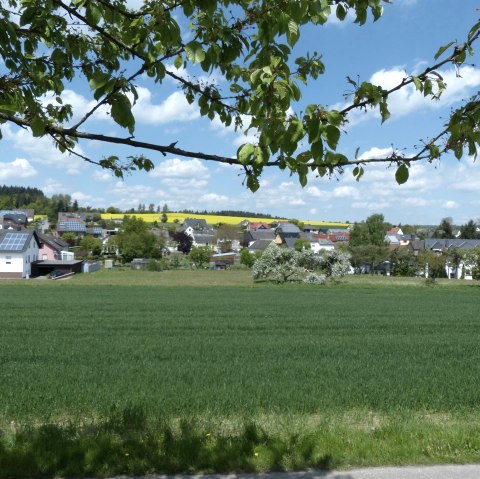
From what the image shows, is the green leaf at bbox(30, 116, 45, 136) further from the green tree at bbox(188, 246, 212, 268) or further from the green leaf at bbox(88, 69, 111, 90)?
the green tree at bbox(188, 246, 212, 268)

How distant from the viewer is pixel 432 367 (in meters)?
11.5

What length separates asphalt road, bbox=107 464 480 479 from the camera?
452 centimetres

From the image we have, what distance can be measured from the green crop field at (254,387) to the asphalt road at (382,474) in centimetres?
15

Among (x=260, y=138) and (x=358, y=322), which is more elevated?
(x=260, y=138)

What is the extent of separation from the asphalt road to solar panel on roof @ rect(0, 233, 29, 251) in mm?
60025

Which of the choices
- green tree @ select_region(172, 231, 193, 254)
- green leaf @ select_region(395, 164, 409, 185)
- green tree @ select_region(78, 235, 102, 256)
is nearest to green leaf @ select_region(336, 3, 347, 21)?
→ green leaf @ select_region(395, 164, 409, 185)

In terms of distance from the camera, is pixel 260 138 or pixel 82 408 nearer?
pixel 260 138

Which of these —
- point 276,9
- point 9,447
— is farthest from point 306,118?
point 9,447

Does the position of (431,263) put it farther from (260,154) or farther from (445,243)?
(260,154)

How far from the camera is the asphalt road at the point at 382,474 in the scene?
4.52 metres

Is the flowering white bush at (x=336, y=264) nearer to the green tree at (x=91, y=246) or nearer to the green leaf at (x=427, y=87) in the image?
the green tree at (x=91, y=246)

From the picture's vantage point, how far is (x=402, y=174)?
9.17 ft

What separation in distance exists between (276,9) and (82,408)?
6.20 meters

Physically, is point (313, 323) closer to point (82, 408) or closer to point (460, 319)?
point (460, 319)
